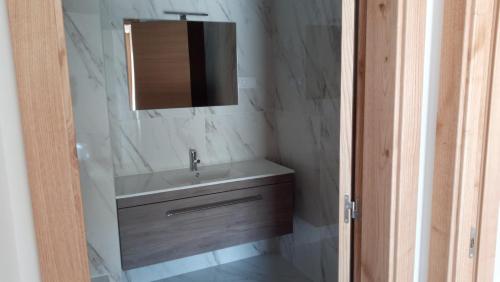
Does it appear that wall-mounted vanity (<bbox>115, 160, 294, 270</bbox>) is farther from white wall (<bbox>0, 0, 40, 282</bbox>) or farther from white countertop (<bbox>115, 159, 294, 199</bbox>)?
white wall (<bbox>0, 0, 40, 282</bbox>)

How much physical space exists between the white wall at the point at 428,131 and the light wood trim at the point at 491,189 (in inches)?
6.1

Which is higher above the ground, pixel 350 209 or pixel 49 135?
pixel 49 135

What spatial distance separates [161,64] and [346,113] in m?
1.91

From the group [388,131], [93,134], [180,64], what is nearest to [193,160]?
[180,64]

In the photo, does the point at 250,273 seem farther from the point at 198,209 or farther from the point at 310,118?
the point at 310,118

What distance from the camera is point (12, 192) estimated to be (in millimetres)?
622

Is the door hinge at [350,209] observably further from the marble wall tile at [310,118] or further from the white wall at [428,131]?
the marble wall tile at [310,118]

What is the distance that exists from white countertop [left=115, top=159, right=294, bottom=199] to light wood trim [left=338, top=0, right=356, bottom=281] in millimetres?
1455

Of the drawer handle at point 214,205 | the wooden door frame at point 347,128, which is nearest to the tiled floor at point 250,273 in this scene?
the drawer handle at point 214,205

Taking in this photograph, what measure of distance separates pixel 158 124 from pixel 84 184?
0.72 m

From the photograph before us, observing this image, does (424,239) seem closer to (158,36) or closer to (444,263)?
(444,263)

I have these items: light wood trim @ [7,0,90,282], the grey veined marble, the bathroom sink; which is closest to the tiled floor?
the grey veined marble

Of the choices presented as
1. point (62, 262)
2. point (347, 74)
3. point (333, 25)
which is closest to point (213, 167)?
point (333, 25)

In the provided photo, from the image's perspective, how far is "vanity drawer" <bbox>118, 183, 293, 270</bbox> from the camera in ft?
7.79
